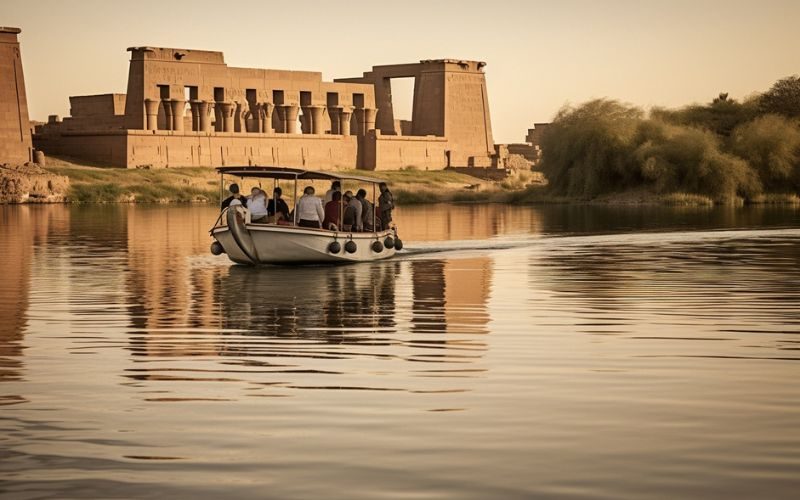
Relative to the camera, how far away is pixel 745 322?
41.8ft

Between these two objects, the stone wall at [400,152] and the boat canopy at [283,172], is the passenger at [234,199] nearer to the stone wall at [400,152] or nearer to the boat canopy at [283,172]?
the boat canopy at [283,172]

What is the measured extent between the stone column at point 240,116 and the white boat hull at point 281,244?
46.5 meters

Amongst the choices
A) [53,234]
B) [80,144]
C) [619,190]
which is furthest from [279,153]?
[53,234]

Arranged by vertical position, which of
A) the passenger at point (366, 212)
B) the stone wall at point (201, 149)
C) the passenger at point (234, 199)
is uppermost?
the stone wall at point (201, 149)

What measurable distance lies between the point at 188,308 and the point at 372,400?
6.51m

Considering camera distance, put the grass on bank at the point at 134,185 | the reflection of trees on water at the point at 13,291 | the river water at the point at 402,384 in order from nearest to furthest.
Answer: the river water at the point at 402,384 → the reflection of trees on water at the point at 13,291 → the grass on bank at the point at 134,185

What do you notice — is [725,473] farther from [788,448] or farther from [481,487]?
[481,487]

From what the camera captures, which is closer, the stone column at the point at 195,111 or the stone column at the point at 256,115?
the stone column at the point at 195,111

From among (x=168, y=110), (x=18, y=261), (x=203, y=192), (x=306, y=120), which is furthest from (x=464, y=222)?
(x=306, y=120)

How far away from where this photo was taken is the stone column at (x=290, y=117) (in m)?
69.6

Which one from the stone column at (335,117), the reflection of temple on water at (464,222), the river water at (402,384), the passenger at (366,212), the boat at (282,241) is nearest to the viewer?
the river water at (402,384)

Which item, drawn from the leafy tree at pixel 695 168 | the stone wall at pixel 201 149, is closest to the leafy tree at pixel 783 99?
the leafy tree at pixel 695 168

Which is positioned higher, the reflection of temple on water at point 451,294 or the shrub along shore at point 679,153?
the shrub along shore at point 679,153

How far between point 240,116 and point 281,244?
50202mm
